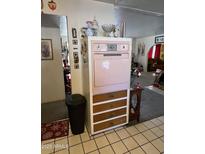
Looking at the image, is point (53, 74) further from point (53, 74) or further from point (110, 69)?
point (110, 69)

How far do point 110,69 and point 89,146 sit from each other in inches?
47.9

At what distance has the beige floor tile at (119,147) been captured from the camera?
175 centimetres

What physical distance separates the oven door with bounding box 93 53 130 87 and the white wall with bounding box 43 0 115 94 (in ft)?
2.56

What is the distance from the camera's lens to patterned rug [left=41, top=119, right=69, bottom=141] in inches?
82.0

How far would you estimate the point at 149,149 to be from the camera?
1.79m

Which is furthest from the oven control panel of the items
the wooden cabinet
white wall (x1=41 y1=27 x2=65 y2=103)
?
white wall (x1=41 y1=27 x2=65 y2=103)

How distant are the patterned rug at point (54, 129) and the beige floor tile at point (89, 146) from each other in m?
0.46

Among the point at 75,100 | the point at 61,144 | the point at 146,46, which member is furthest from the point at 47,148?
the point at 146,46

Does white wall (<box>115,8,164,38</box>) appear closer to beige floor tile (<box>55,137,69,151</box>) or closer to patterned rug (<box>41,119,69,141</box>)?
patterned rug (<box>41,119,69,141</box>)

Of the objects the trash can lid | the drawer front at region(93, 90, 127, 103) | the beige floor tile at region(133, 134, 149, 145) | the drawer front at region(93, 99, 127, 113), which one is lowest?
the beige floor tile at region(133, 134, 149, 145)

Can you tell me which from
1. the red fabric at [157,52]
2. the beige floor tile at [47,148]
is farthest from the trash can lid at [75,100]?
the red fabric at [157,52]
